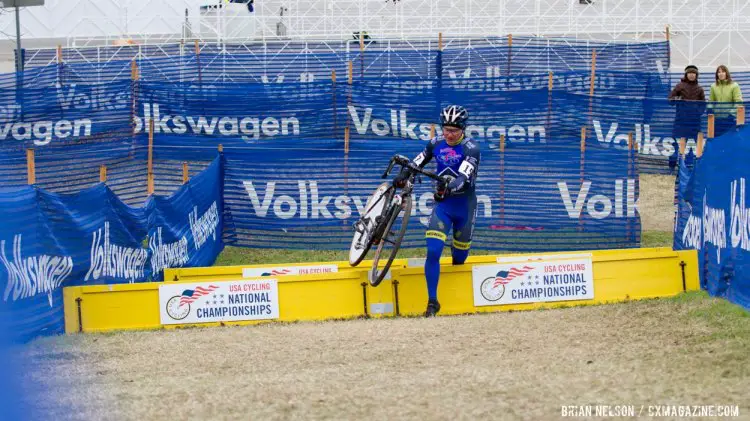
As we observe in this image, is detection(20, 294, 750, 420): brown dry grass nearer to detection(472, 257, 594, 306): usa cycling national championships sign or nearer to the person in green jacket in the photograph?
detection(472, 257, 594, 306): usa cycling national championships sign

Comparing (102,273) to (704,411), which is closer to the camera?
(704,411)

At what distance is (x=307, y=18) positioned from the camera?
30.8 m

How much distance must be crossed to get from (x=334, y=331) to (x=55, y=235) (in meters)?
2.63

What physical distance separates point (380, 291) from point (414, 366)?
Answer: 3.27m

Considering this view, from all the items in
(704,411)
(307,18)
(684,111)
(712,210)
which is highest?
(307,18)

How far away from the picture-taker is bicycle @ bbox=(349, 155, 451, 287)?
1147 centimetres

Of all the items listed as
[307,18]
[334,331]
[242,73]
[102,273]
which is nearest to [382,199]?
[334,331]

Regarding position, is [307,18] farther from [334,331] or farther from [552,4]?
[334,331]

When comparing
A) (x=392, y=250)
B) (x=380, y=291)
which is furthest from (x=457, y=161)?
(x=380, y=291)

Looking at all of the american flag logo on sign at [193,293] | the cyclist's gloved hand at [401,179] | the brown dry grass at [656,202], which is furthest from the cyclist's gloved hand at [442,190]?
the brown dry grass at [656,202]

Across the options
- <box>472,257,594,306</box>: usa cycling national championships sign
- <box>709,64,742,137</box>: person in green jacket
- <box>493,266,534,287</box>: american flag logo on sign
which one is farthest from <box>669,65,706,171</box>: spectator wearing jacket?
<box>493,266,534,287</box>: american flag logo on sign

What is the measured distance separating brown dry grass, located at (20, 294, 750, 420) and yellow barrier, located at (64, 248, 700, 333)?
0.48 meters

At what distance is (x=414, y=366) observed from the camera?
8.59 metres

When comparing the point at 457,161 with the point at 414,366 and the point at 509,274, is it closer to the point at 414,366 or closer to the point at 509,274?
the point at 509,274
